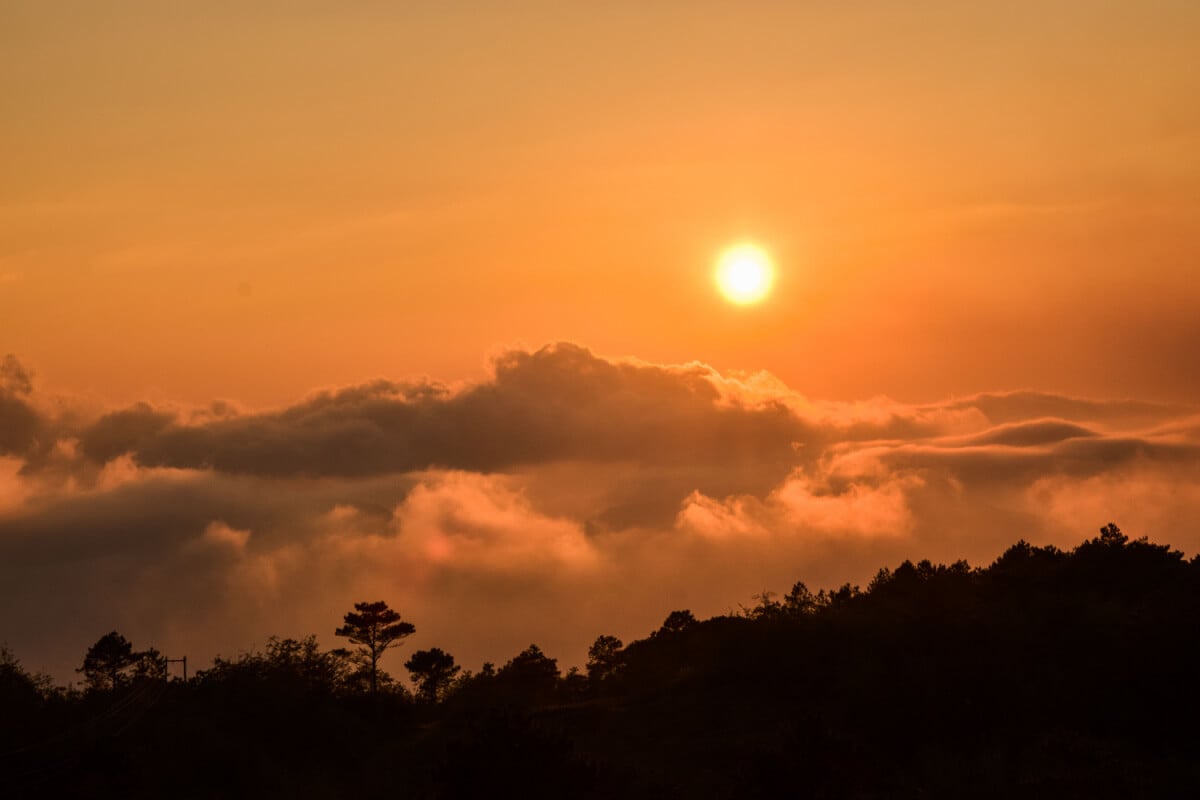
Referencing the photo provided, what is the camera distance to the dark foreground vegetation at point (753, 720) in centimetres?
4534

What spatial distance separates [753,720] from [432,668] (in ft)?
220

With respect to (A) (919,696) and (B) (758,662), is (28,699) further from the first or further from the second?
(A) (919,696)

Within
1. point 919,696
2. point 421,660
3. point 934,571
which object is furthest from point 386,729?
point 421,660

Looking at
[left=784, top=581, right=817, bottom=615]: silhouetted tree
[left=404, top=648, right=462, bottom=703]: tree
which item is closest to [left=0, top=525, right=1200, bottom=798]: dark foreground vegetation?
[left=784, top=581, right=817, bottom=615]: silhouetted tree

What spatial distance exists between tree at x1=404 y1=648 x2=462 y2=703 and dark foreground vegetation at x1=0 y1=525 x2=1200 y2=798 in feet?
143

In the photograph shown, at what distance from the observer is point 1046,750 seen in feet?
167

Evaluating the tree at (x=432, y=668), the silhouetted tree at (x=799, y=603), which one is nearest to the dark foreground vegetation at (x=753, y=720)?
the silhouetted tree at (x=799, y=603)

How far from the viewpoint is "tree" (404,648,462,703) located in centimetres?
12581

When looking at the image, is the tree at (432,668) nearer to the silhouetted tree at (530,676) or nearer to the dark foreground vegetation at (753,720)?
the silhouetted tree at (530,676)

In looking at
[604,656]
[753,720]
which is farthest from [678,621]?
[753,720]

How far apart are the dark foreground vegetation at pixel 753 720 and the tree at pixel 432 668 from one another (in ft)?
143

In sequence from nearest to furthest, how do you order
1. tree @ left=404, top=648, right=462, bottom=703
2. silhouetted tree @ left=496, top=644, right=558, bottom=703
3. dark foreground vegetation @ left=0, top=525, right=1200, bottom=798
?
dark foreground vegetation @ left=0, top=525, right=1200, bottom=798, silhouetted tree @ left=496, top=644, right=558, bottom=703, tree @ left=404, top=648, right=462, bottom=703

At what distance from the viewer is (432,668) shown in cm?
12731

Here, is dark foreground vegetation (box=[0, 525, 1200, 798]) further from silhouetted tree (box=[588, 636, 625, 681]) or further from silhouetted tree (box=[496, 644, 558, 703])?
silhouetted tree (box=[588, 636, 625, 681])
